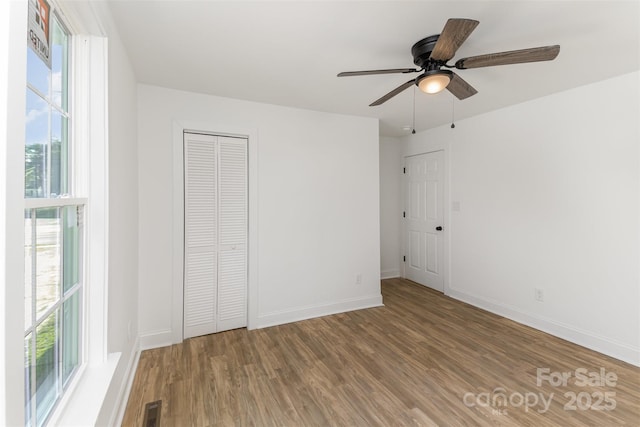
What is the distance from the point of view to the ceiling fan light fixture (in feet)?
5.69

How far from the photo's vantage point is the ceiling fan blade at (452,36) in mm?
1309

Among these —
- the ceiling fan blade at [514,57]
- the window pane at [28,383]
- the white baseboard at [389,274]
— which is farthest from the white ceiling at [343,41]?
the white baseboard at [389,274]

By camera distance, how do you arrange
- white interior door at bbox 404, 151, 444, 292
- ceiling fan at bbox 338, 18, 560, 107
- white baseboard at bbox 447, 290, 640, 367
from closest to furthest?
ceiling fan at bbox 338, 18, 560, 107, white baseboard at bbox 447, 290, 640, 367, white interior door at bbox 404, 151, 444, 292

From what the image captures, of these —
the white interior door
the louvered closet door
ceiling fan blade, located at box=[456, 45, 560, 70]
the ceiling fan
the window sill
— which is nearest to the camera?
the window sill

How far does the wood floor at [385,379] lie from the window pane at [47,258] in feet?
3.83

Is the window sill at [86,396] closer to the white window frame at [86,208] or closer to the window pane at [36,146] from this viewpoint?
the white window frame at [86,208]

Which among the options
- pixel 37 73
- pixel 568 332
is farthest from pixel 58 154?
pixel 568 332

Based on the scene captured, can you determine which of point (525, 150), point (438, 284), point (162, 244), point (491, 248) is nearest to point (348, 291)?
point (438, 284)

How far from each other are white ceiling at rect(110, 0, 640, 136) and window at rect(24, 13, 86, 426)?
747 millimetres

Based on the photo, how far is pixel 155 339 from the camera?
8.73 feet

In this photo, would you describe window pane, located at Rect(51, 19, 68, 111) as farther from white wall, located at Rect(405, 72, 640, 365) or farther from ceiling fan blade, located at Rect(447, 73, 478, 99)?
white wall, located at Rect(405, 72, 640, 365)

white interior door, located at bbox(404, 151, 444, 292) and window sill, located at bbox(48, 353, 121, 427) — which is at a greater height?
white interior door, located at bbox(404, 151, 444, 292)

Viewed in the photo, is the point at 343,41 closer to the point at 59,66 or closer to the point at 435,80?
the point at 435,80

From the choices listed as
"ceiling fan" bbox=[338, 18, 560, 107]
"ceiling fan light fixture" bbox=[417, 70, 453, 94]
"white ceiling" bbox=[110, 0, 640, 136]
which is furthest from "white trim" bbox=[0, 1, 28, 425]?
"ceiling fan light fixture" bbox=[417, 70, 453, 94]
